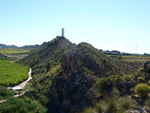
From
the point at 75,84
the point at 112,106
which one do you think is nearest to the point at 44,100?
the point at 75,84

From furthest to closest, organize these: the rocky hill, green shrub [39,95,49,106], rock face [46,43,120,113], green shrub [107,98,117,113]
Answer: green shrub [39,95,49,106]
the rocky hill
rock face [46,43,120,113]
green shrub [107,98,117,113]

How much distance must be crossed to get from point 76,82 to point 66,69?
3.46 metres

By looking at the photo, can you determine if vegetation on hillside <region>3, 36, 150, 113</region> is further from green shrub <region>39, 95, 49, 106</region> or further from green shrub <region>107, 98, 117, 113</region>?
green shrub <region>107, 98, 117, 113</region>

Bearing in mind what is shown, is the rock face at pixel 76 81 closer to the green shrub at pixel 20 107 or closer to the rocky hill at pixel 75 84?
the rocky hill at pixel 75 84

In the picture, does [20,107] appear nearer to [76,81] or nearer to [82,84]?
[76,81]

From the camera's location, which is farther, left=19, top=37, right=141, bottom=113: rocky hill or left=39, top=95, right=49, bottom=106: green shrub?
left=39, top=95, right=49, bottom=106: green shrub

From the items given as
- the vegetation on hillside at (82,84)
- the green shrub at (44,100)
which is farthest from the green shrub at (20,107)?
the vegetation on hillside at (82,84)

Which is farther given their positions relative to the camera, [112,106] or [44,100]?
[44,100]

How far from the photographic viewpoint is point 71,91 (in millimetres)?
19203

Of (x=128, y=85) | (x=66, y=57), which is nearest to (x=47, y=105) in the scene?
(x=66, y=57)

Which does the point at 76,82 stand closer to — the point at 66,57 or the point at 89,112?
the point at 66,57

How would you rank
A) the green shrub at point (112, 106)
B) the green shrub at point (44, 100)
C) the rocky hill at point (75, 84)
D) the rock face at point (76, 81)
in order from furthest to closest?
the green shrub at point (44, 100)
the rocky hill at point (75, 84)
the rock face at point (76, 81)
the green shrub at point (112, 106)

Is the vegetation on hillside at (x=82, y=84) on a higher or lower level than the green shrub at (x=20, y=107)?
higher

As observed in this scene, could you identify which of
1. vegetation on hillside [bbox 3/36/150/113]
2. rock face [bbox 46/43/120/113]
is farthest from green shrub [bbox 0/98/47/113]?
rock face [bbox 46/43/120/113]
